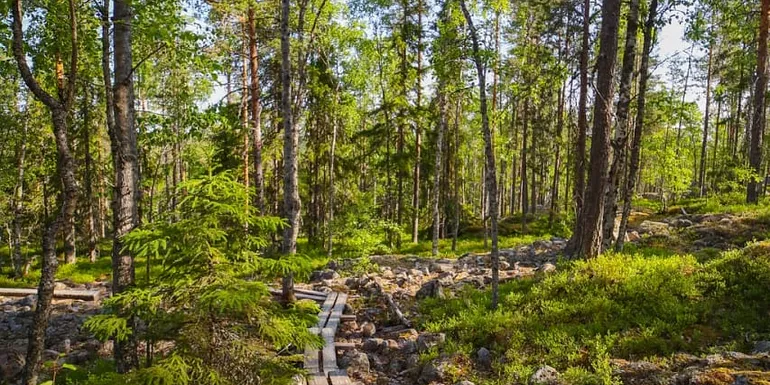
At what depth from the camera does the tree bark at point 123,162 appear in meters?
6.20

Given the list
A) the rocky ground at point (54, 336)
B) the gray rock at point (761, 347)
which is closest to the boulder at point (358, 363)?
the rocky ground at point (54, 336)

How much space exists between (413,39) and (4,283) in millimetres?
18263

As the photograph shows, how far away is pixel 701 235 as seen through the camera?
546 inches

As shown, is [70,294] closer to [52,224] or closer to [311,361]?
[52,224]

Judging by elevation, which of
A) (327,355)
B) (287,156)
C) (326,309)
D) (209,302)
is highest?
(287,156)

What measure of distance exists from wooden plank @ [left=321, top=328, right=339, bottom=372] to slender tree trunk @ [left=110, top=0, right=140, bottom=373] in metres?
2.85

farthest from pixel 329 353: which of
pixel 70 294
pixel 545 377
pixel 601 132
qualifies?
pixel 70 294

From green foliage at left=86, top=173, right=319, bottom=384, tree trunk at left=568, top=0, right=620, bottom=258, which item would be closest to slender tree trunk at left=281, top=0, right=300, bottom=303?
green foliage at left=86, top=173, right=319, bottom=384

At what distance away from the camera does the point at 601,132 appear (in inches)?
394

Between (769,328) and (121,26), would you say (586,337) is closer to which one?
(769,328)

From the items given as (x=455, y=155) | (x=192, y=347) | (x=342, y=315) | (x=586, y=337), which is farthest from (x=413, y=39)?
(x=192, y=347)

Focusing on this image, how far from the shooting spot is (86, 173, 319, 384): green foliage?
3.83 m

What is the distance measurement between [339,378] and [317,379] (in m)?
0.34

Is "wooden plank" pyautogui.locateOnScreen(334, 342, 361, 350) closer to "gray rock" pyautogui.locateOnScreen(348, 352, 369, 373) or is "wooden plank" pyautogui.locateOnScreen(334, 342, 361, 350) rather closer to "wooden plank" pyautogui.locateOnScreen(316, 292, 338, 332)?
"wooden plank" pyautogui.locateOnScreen(316, 292, 338, 332)
